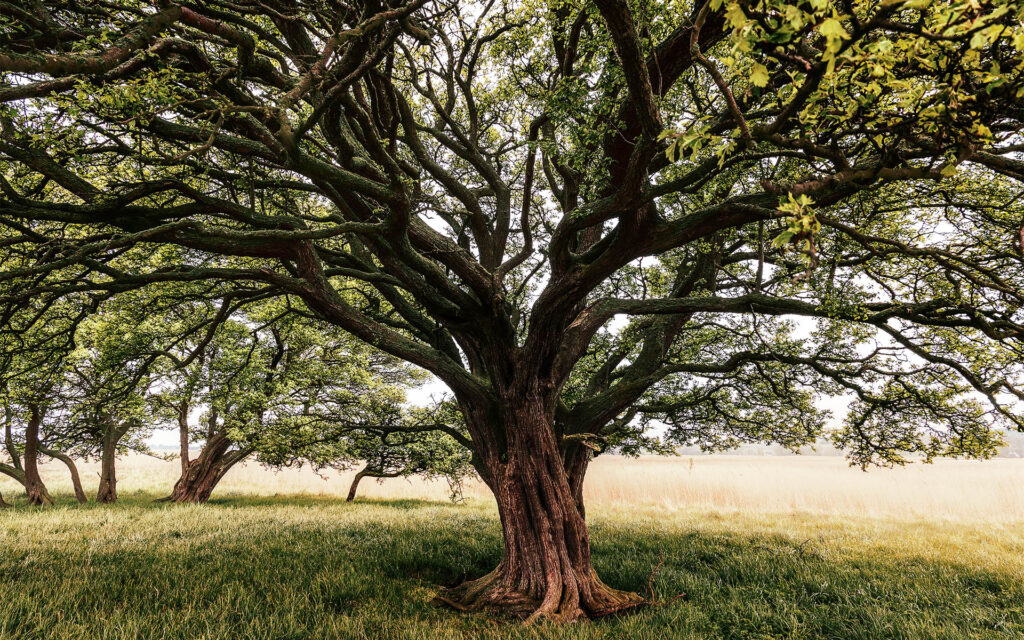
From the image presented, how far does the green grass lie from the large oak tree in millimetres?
1409

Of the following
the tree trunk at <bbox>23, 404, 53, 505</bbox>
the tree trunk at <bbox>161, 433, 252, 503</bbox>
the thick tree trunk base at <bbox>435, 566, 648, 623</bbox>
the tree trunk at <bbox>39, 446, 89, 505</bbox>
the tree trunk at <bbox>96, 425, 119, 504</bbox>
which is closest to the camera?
the thick tree trunk base at <bbox>435, 566, 648, 623</bbox>

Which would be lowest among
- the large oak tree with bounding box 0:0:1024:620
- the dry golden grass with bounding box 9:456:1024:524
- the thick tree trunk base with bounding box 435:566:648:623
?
the dry golden grass with bounding box 9:456:1024:524

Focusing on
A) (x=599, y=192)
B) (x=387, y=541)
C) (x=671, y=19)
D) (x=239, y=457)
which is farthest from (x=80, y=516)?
(x=671, y=19)

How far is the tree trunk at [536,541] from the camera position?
6.77m

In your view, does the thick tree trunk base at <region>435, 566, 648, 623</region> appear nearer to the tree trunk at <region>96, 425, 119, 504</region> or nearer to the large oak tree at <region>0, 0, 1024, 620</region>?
the large oak tree at <region>0, 0, 1024, 620</region>

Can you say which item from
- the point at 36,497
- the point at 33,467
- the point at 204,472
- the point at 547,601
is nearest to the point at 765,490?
the point at 547,601

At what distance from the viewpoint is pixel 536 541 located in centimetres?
707

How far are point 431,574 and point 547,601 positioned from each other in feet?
9.64

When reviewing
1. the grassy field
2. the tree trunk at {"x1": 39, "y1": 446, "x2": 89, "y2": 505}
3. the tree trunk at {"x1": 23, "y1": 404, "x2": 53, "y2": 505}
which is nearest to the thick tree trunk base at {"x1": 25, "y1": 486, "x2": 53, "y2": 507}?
the tree trunk at {"x1": 23, "y1": 404, "x2": 53, "y2": 505}

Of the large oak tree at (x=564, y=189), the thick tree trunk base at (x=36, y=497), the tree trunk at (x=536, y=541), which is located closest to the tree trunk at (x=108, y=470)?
the thick tree trunk base at (x=36, y=497)

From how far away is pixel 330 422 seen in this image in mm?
12188

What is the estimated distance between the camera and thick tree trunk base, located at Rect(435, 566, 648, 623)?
21.2 feet

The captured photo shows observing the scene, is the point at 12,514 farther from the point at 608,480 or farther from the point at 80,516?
the point at 608,480

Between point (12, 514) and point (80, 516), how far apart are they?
218 centimetres
